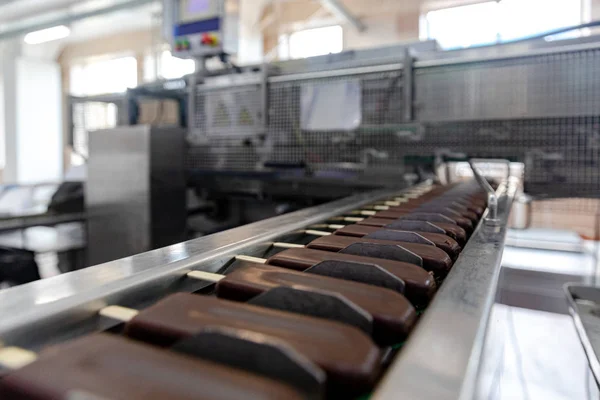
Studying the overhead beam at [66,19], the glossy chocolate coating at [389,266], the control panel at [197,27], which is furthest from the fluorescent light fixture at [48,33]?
the glossy chocolate coating at [389,266]

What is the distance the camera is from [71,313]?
1.28ft

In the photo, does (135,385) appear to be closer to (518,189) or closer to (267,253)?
(267,253)

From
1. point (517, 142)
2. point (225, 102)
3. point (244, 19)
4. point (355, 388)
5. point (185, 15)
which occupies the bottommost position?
point (355, 388)

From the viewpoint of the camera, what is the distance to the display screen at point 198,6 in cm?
261

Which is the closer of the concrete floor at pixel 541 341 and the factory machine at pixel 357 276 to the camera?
the factory machine at pixel 357 276

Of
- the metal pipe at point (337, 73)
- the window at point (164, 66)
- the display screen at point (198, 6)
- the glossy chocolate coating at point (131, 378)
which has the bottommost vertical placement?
the glossy chocolate coating at point (131, 378)

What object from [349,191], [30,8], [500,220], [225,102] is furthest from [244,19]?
[500,220]

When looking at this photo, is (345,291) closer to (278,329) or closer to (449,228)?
(278,329)

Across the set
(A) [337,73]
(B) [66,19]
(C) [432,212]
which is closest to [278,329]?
(C) [432,212]

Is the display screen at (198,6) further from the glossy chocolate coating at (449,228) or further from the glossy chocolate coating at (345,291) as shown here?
the glossy chocolate coating at (345,291)

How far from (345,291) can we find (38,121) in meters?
8.48

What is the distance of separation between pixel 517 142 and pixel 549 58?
0.92 feet

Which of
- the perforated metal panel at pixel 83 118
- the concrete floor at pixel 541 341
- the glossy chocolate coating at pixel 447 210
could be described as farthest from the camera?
the perforated metal panel at pixel 83 118

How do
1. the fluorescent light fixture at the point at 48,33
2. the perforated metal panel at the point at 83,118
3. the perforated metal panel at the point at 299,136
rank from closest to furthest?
the perforated metal panel at the point at 299,136 → the perforated metal panel at the point at 83,118 → the fluorescent light fixture at the point at 48,33
